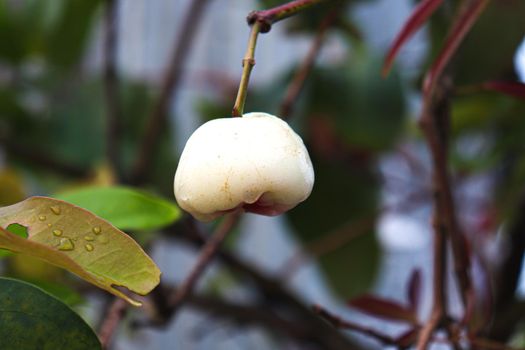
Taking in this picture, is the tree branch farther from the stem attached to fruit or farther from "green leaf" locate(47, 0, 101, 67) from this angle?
"green leaf" locate(47, 0, 101, 67)

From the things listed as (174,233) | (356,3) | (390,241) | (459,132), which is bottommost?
(390,241)

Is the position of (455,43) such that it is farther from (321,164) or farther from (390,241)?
(390,241)

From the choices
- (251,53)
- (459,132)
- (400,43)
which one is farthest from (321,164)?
(251,53)

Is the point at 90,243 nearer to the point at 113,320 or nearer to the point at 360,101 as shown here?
the point at 113,320

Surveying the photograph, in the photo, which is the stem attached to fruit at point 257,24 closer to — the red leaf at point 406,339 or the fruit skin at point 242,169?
the fruit skin at point 242,169

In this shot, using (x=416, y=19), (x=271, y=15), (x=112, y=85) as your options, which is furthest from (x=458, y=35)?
(x=112, y=85)

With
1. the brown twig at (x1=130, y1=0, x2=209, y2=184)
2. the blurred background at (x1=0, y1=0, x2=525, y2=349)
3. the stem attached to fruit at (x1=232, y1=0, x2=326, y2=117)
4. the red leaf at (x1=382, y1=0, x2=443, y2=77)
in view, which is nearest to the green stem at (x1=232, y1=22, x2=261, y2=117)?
the stem attached to fruit at (x1=232, y1=0, x2=326, y2=117)
